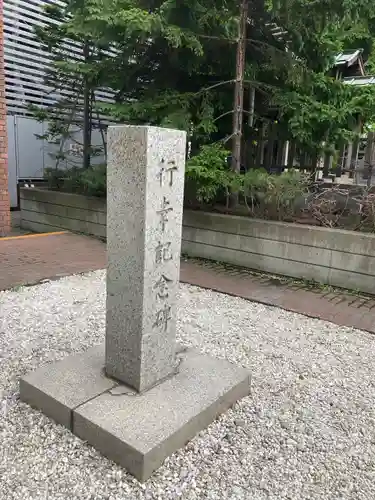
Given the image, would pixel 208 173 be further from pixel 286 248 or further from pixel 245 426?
pixel 245 426

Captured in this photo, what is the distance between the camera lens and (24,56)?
9453mm

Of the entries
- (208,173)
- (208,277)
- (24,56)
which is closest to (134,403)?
(208,277)

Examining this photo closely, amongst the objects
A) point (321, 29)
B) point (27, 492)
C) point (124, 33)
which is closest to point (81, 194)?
point (124, 33)

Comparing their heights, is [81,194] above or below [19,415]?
above

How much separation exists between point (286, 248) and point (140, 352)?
11.7ft

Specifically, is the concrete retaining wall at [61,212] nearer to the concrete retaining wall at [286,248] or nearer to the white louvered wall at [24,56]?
the concrete retaining wall at [286,248]

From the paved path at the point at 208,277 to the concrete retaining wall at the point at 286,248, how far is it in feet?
0.64

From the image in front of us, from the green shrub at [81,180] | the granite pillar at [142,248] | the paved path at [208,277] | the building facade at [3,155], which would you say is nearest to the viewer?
the granite pillar at [142,248]

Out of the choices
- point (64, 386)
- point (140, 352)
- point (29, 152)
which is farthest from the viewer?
point (29, 152)

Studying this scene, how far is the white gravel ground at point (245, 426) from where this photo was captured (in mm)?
1992

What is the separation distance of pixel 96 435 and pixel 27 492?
40 cm

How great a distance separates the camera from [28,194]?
864cm

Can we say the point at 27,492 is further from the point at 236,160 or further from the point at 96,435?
the point at 236,160

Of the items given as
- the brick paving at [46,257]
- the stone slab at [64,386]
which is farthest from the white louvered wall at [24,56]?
the stone slab at [64,386]
